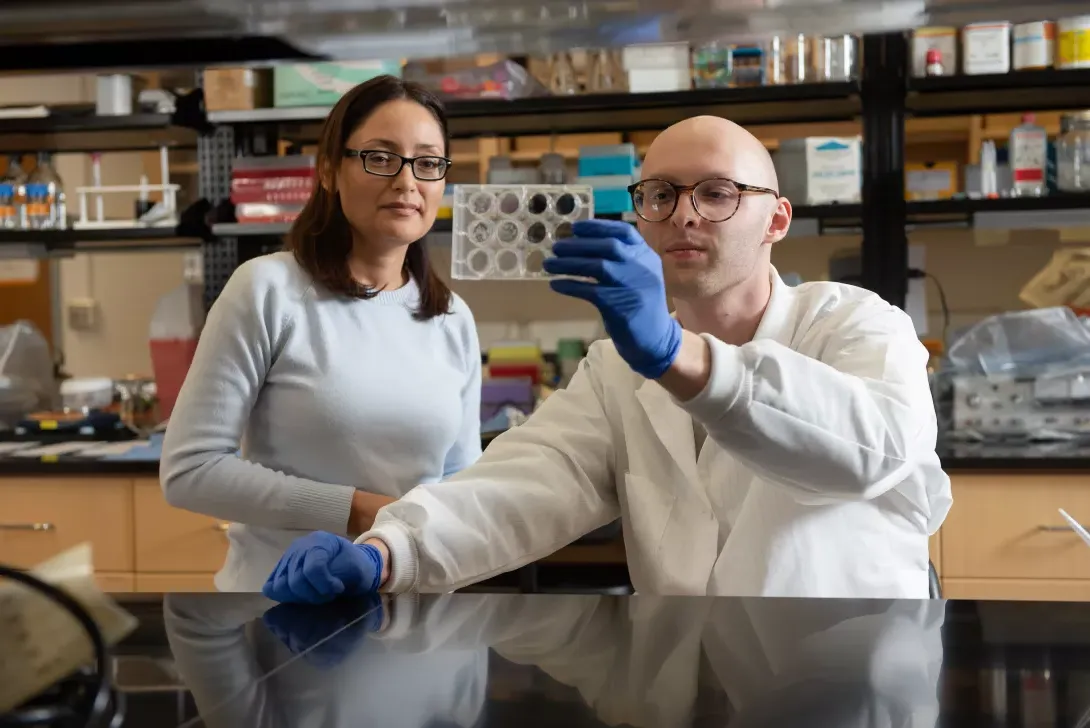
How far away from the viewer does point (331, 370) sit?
1534mm

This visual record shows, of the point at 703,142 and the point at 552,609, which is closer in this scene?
the point at 552,609

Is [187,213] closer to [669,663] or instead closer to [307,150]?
[307,150]

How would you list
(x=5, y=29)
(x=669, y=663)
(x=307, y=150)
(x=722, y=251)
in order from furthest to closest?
(x=307, y=150), (x=722, y=251), (x=5, y=29), (x=669, y=663)

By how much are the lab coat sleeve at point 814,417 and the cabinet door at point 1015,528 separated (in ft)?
4.48

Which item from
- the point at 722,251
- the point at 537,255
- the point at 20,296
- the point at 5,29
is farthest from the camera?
the point at 20,296

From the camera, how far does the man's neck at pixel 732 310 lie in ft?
4.59

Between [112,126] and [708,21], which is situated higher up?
[112,126]

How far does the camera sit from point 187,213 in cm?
301

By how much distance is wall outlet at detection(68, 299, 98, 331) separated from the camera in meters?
3.98

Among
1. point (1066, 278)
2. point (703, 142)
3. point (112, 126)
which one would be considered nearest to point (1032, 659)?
point (703, 142)

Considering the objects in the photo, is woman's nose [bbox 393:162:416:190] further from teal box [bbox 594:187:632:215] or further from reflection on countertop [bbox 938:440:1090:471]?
reflection on countertop [bbox 938:440:1090:471]

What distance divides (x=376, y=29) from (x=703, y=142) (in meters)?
0.49

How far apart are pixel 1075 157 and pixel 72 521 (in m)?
2.66

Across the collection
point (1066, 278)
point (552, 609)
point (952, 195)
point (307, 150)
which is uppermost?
point (307, 150)
